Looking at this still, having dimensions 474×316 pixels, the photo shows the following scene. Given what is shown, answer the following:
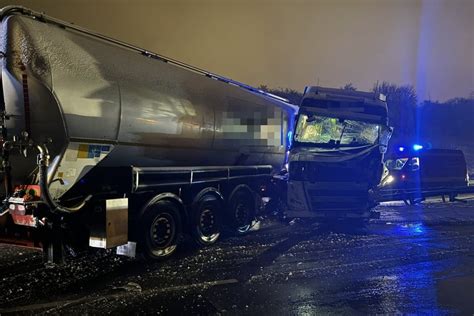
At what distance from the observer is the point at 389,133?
33.3 feet

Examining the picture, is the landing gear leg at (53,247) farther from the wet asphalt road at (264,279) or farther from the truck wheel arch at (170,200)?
the truck wheel arch at (170,200)

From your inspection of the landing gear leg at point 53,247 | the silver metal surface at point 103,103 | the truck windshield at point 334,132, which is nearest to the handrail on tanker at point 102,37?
the silver metal surface at point 103,103

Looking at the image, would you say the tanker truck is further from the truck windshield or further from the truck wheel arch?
the truck windshield

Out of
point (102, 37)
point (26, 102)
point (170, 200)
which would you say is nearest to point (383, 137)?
point (170, 200)

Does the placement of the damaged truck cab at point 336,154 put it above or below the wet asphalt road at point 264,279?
above

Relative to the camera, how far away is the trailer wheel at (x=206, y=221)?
6.99m

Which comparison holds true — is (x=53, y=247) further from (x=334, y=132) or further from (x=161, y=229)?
(x=334, y=132)

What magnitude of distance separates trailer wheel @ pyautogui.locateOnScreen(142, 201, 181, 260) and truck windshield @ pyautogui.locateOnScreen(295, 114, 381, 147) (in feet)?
14.4

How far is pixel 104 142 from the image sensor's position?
209 inches

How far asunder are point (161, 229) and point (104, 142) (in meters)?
1.77

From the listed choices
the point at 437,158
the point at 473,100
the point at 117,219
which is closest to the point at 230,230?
the point at 117,219

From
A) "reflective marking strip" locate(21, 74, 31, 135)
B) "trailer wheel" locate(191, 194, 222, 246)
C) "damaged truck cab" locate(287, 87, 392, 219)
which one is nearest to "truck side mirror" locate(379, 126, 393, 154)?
"damaged truck cab" locate(287, 87, 392, 219)

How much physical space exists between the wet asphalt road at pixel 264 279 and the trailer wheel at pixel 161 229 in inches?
8.8

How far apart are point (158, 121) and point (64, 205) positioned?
1.80 m
